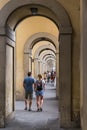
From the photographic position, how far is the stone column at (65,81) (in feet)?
37.1

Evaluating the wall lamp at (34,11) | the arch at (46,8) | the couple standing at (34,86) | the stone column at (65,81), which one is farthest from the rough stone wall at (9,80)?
the couple standing at (34,86)

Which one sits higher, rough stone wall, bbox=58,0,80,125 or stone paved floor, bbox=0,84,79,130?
rough stone wall, bbox=58,0,80,125

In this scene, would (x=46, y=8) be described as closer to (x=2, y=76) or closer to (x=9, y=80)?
(x=2, y=76)

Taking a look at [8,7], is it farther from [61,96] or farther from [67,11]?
[61,96]

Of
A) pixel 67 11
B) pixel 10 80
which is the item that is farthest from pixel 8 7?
pixel 10 80

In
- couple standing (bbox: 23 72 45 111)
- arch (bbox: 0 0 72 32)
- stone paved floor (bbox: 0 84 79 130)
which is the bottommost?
stone paved floor (bbox: 0 84 79 130)

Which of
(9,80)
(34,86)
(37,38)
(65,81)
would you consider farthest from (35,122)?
(37,38)

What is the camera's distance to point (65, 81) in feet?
37.1

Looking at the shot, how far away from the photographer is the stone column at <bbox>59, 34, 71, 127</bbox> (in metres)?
11.3

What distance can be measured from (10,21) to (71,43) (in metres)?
2.27

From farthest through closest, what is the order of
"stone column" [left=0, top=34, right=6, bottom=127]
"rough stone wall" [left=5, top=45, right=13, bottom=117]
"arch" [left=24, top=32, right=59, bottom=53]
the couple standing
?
"arch" [left=24, top=32, right=59, bottom=53], the couple standing, "rough stone wall" [left=5, top=45, right=13, bottom=117], "stone column" [left=0, top=34, right=6, bottom=127]

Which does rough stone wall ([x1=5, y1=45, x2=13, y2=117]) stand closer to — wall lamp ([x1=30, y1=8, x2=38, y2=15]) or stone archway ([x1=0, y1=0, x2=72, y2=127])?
stone archway ([x1=0, y1=0, x2=72, y2=127])

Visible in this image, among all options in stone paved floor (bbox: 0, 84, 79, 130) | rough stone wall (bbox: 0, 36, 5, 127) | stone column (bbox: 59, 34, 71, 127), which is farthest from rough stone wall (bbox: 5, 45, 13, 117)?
stone column (bbox: 59, 34, 71, 127)

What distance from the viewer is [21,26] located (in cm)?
2208
